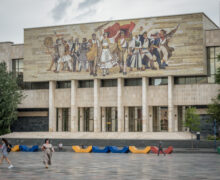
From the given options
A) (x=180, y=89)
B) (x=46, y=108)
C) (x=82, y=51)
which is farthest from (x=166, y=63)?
(x=46, y=108)

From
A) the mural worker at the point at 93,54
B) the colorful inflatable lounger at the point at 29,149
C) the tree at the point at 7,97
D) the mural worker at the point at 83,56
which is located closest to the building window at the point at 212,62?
the mural worker at the point at 93,54

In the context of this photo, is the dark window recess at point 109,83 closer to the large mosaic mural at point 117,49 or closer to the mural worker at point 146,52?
the large mosaic mural at point 117,49

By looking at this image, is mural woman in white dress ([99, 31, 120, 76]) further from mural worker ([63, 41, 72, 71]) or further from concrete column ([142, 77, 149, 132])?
concrete column ([142, 77, 149, 132])

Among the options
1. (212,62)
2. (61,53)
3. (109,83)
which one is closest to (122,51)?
(109,83)

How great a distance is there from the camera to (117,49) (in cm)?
5356

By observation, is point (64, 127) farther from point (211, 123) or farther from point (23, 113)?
point (211, 123)

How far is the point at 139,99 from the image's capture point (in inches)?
2100

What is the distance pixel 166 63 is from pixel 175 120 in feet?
26.3

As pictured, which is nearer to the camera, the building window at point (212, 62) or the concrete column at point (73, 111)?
the building window at point (212, 62)

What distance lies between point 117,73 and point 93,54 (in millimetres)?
4305

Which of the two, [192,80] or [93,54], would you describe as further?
[93,54]

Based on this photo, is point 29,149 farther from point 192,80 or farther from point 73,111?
point 192,80

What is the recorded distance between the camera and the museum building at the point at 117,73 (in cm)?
5062

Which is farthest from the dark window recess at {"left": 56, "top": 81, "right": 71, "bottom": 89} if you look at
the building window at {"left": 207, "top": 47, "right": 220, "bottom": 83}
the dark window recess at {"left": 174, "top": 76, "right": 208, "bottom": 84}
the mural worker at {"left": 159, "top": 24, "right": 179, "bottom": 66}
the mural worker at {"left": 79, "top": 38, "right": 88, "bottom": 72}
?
the building window at {"left": 207, "top": 47, "right": 220, "bottom": 83}
